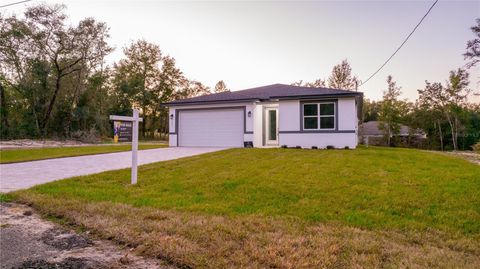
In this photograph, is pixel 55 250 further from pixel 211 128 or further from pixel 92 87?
pixel 92 87

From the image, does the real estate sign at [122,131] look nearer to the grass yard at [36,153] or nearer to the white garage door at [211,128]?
the grass yard at [36,153]

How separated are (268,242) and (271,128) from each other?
43.8 ft

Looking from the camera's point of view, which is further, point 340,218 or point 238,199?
point 238,199

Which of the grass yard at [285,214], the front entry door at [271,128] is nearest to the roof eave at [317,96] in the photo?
the front entry door at [271,128]

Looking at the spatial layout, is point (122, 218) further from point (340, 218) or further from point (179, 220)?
point (340, 218)

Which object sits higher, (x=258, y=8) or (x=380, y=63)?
(x=258, y=8)

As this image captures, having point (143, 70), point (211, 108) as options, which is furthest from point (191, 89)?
point (211, 108)

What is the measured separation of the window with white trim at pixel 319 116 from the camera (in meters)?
14.0

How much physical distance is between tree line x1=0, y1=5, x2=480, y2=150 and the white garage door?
1157 centimetres

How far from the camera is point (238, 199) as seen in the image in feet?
15.9

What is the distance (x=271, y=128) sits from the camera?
16.2 meters

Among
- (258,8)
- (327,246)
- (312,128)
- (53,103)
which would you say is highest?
(258,8)

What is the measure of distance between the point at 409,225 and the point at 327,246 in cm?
142

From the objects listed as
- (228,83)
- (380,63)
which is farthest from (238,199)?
(228,83)
